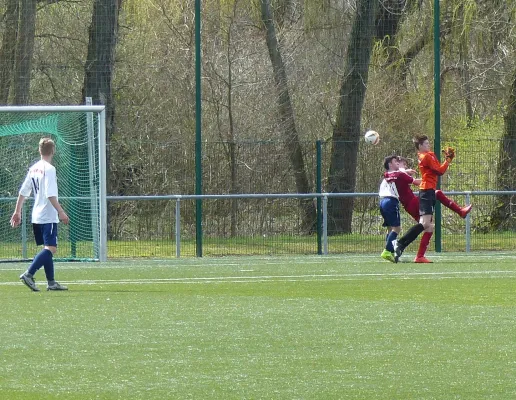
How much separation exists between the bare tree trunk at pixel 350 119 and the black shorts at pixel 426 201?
172 inches

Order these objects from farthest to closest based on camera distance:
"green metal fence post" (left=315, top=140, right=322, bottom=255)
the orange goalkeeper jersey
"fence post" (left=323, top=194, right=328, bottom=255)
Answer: "green metal fence post" (left=315, top=140, right=322, bottom=255) < "fence post" (left=323, top=194, right=328, bottom=255) < the orange goalkeeper jersey

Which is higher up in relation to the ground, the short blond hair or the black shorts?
the short blond hair

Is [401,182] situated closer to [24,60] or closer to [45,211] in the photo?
[45,211]

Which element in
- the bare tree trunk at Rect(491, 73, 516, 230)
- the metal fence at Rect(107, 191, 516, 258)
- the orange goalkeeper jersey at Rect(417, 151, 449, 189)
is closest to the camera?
the orange goalkeeper jersey at Rect(417, 151, 449, 189)

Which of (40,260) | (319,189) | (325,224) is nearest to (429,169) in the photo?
(325,224)

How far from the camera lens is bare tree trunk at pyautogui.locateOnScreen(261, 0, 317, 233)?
74.7 feet

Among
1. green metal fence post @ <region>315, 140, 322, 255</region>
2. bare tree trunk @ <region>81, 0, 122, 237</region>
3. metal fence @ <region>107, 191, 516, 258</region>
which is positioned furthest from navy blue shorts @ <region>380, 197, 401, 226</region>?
bare tree trunk @ <region>81, 0, 122, 237</region>

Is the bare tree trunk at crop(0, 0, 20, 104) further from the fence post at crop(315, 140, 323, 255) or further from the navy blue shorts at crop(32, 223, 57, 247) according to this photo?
the navy blue shorts at crop(32, 223, 57, 247)

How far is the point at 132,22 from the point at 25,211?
Answer: 8.42 meters

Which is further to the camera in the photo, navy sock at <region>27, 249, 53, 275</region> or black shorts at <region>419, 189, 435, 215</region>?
black shorts at <region>419, 189, 435, 215</region>

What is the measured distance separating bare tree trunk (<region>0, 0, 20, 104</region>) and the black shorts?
826 centimetres

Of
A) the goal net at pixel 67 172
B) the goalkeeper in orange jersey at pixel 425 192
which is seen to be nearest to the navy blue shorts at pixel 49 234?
the goal net at pixel 67 172

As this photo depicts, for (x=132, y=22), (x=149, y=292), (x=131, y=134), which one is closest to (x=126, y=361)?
(x=149, y=292)

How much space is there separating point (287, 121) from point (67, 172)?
7108 mm
